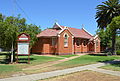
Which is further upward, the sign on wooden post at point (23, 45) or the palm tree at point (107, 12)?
the palm tree at point (107, 12)

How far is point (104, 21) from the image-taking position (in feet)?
86.4

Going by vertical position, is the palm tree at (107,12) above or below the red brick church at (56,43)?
above

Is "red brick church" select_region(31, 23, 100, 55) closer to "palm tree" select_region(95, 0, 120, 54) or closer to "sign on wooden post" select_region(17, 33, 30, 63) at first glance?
"palm tree" select_region(95, 0, 120, 54)

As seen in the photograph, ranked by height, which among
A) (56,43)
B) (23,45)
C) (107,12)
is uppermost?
(107,12)

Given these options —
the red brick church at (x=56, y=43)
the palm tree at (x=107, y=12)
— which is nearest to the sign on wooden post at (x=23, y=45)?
the red brick church at (x=56, y=43)

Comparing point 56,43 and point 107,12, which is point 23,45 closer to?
point 56,43

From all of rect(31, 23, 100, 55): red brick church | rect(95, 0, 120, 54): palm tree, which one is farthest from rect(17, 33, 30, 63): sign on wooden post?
rect(95, 0, 120, 54): palm tree

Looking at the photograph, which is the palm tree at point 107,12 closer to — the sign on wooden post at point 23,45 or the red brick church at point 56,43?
the red brick church at point 56,43

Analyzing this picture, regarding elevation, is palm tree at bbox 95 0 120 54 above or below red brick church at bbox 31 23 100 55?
above

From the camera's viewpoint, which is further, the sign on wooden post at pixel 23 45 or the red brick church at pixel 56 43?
the red brick church at pixel 56 43

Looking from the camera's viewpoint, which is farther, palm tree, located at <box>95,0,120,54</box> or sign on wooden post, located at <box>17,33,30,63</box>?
palm tree, located at <box>95,0,120,54</box>

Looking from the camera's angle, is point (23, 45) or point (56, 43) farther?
point (56, 43)

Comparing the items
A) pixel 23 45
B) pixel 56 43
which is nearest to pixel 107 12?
pixel 56 43

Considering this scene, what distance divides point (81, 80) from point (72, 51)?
19359 mm
